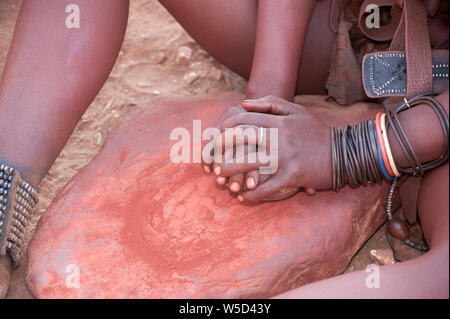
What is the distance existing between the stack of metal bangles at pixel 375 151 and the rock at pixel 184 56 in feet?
3.80

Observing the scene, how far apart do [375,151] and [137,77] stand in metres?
1.33

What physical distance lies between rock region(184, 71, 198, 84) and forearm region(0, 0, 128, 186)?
71cm

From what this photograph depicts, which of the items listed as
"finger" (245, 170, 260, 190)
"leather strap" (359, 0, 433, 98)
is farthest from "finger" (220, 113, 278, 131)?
"leather strap" (359, 0, 433, 98)

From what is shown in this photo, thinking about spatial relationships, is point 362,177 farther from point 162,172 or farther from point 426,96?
point 162,172

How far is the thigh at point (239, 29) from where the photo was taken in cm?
159

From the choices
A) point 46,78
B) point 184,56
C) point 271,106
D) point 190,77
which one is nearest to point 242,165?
point 271,106

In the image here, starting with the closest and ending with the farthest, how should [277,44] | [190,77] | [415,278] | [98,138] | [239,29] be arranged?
1. [415,278]
2. [277,44]
3. [239,29]
4. [98,138]
5. [190,77]

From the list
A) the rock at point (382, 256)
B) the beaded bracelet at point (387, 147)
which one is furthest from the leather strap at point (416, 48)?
the rock at point (382, 256)

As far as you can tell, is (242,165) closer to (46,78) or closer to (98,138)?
(46,78)

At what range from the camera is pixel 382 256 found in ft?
4.86

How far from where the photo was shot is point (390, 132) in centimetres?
126

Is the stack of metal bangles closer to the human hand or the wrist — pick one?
the human hand
